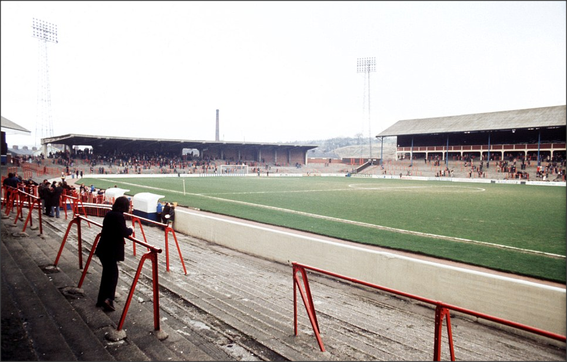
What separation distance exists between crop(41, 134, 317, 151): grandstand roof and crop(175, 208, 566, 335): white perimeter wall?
48028 mm

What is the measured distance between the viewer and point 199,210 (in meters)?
17.1

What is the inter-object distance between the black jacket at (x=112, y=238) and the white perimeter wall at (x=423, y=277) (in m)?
4.10

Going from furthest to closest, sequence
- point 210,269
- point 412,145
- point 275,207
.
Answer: point 412,145, point 275,207, point 210,269

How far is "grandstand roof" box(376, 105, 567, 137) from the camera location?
45.7 metres

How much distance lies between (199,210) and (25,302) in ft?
38.8

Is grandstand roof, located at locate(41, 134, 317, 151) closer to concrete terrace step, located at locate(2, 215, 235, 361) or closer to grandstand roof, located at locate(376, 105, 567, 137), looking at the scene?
grandstand roof, located at locate(376, 105, 567, 137)

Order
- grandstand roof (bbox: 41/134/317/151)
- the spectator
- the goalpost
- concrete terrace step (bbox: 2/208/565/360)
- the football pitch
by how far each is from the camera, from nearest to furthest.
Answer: concrete terrace step (bbox: 2/208/565/360)
the football pitch
the spectator
grandstand roof (bbox: 41/134/317/151)
the goalpost

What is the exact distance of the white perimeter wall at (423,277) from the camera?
5402 millimetres

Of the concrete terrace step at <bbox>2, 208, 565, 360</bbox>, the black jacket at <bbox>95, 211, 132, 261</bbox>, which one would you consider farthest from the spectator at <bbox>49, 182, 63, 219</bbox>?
the black jacket at <bbox>95, 211, 132, 261</bbox>

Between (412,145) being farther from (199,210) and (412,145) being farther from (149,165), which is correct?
(199,210)

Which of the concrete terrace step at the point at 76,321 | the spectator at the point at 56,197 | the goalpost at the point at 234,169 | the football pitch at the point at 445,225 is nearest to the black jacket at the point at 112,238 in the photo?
the concrete terrace step at the point at 76,321

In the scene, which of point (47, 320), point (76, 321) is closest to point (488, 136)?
point (76, 321)

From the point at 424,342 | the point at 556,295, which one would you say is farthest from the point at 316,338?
the point at 556,295

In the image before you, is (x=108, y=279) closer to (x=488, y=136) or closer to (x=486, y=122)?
(x=486, y=122)
